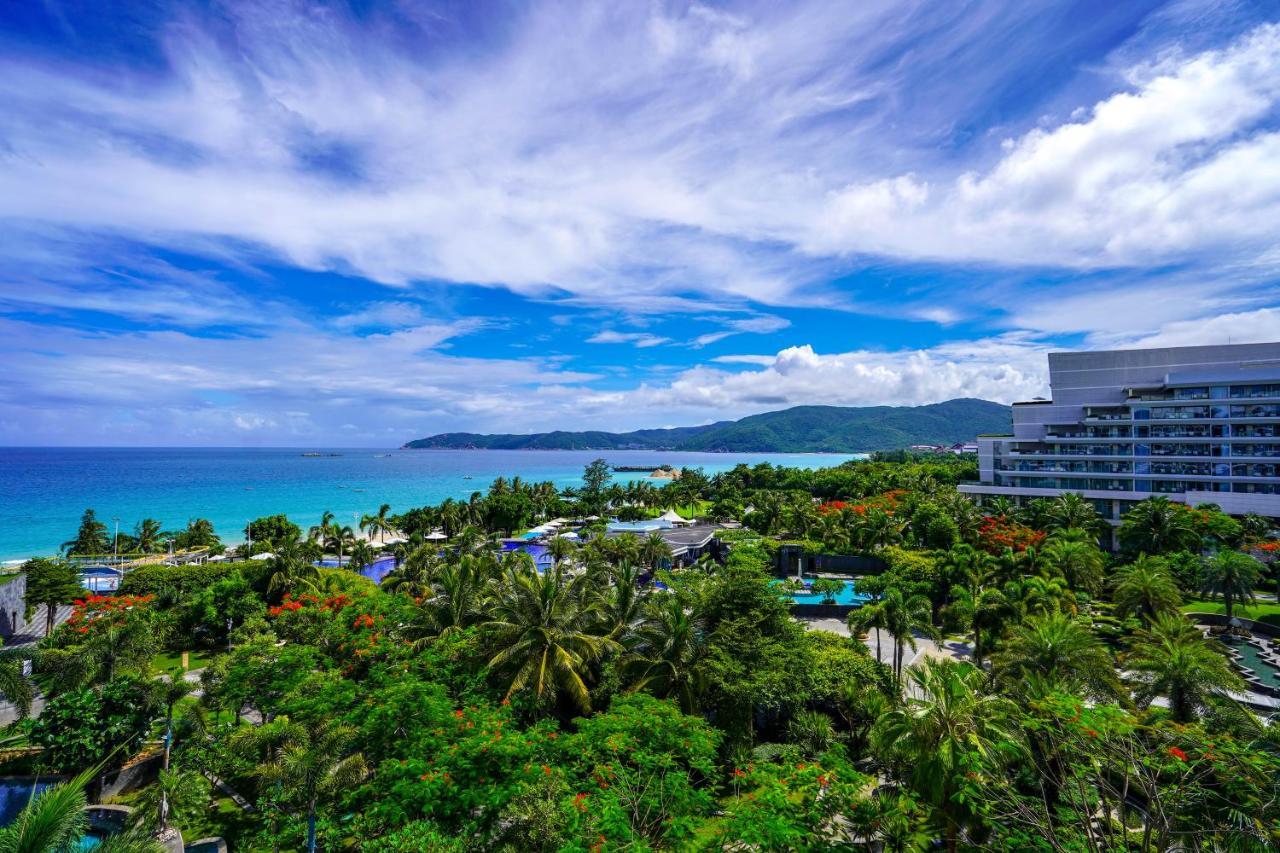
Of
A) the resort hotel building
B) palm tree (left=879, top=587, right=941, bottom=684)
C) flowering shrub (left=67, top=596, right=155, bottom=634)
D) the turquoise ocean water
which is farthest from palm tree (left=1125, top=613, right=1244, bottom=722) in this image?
the turquoise ocean water

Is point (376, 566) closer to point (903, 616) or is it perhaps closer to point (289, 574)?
point (289, 574)

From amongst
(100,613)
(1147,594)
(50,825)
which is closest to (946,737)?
(50,825)

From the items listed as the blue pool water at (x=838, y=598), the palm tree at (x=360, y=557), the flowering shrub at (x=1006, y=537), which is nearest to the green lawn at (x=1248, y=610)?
the flowering shrub at (x=1006, y=537)

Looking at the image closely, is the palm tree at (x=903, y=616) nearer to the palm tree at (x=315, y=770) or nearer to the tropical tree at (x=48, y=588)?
the palm tree at (x=315, y=770)

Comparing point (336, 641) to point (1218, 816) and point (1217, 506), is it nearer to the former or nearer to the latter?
point (1218, 816)

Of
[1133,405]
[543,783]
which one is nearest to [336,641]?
[543,783]

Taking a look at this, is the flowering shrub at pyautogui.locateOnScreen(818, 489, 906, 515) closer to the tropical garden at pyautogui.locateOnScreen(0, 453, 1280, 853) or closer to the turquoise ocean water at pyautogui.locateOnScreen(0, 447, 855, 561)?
the tropical garden at pyautogui.locateOnScreen(0, 453, 1280, 853)
